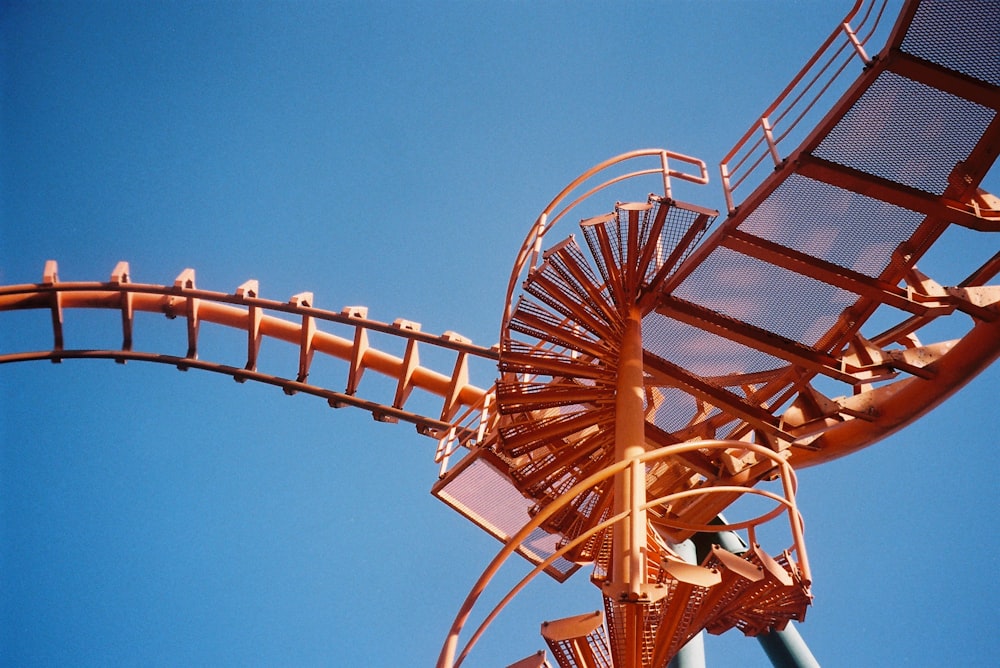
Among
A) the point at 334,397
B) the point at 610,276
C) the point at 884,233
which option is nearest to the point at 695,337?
the point at 610,276

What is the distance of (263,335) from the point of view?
56.7 ft

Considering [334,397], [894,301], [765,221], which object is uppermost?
[334,397]

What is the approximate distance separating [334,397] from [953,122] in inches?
403

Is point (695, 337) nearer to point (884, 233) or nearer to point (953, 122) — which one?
point (884, 233)

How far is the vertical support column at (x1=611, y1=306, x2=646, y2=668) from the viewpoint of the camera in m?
7.48

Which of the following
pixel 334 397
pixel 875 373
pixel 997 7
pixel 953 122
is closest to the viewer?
pixel 997 7

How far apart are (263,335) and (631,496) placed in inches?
424

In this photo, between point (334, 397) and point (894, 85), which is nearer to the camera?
point (894, 85)

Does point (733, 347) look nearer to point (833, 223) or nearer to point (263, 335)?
point (833, 223)

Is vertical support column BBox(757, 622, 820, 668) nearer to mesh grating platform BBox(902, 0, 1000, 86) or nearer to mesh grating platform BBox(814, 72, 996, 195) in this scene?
mesh grating platform BBox(814, 72, 996, 195)

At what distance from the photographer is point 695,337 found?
11.3m

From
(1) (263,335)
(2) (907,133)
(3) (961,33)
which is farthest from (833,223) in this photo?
(1) (263,335)

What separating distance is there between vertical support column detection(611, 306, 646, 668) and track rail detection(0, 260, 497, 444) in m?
6.17

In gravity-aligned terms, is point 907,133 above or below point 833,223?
above
